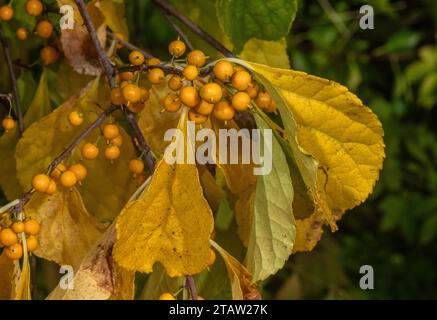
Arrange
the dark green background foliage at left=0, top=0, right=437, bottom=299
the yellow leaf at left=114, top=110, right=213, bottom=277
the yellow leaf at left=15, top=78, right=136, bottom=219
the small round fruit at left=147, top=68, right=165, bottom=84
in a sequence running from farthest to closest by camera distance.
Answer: the dark green background foliage at left=0, top=0, right=437, bottom=299
the yellow leaf at left=15, top=78, right=136, bottom=219
the small round fruit at left=147, top=68, right=165, bottom=84
the yellow leaf at left=114, top=110, right=213, bottom=277

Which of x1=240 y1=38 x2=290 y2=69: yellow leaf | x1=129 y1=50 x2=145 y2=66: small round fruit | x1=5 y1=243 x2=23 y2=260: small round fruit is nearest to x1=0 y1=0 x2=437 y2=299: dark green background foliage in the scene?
x1=240 y1=38 x2=290 y2=69: yellow leaf

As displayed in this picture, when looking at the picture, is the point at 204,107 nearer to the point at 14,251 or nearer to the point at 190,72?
the point at 190,72

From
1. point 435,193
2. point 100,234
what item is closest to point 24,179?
point 100,234

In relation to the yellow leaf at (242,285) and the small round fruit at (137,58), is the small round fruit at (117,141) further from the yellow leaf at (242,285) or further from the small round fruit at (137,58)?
the yellow leaf at (242,285)

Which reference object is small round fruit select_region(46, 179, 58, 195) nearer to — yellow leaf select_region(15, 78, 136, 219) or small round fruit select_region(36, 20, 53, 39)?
yellow leaf select_region(15, 78, 136, 219)

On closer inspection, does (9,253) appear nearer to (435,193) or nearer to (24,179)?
(24,179)

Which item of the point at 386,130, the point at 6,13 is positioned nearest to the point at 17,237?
the point at 6,13

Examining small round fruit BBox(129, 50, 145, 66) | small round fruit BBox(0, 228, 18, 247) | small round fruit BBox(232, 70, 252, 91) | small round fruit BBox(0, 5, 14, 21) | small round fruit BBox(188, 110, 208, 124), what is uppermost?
small round fruit BBox(0, 5, 14, 21)
